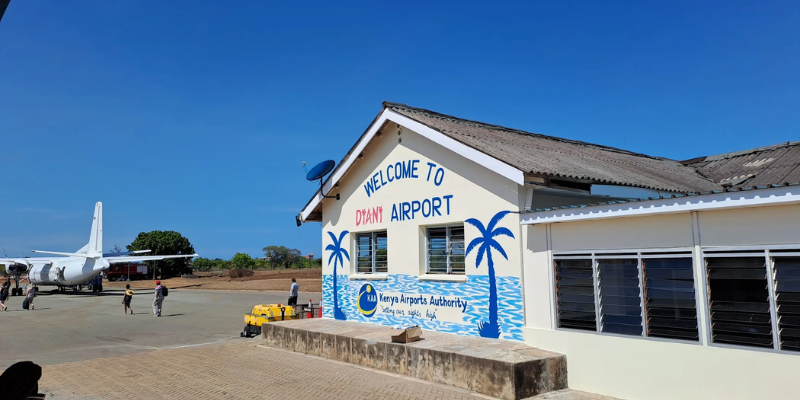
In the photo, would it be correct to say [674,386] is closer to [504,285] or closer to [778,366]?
[778,366]

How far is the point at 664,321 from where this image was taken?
7.86 m

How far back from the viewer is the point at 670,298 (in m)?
7.87

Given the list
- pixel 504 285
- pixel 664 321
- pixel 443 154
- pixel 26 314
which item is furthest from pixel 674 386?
pixel 26 314

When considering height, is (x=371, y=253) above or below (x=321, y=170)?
below

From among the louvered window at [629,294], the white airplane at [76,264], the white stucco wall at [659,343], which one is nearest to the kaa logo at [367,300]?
the white stucco wall at [659,343]

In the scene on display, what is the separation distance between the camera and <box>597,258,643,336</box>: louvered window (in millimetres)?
8219

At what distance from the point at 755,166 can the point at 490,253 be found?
8698 mm

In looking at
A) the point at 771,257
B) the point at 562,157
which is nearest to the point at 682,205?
the point at 771,257

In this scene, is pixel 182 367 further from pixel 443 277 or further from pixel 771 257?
pixel 771 257

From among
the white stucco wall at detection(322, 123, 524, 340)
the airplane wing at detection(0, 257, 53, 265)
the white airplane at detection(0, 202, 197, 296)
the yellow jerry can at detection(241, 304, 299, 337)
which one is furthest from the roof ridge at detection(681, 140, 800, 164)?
the airplane wing at detection(0, 257, 53, 265)

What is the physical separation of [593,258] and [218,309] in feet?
75.2

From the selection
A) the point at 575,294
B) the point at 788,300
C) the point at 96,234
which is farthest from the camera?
the point at 96,234

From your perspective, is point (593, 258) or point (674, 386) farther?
point (593, 258)

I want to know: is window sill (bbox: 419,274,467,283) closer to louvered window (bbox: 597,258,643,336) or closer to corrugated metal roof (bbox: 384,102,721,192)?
corrugated metal roof (bbox: 384,102,721,192)
